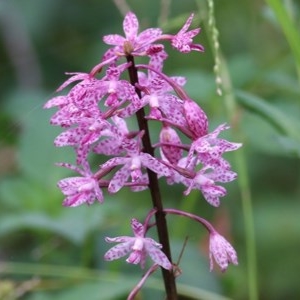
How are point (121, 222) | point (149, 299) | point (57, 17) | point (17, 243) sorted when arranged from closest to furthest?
point (149, 299) < point (121, 222) < point (17, 243) < point (57, 17)

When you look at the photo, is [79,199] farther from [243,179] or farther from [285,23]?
[243,179]

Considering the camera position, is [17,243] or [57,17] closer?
[17,243]

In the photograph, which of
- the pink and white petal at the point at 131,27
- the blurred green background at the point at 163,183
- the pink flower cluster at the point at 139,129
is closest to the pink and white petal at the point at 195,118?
the pink flower cluster at the point at 139,129

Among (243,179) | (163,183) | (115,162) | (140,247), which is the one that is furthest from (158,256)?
(163,183)

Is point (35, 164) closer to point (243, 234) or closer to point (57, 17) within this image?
point (243, 234)

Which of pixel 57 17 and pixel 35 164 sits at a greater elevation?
pixel 57 17

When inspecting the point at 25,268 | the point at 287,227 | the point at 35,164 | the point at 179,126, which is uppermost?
the point at 179,126

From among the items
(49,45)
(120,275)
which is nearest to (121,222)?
(120,275)
